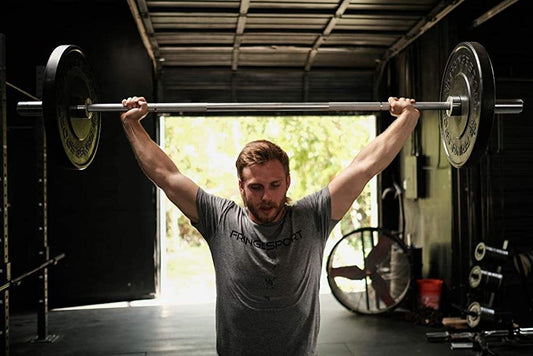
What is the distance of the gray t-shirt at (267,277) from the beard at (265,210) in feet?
0.08

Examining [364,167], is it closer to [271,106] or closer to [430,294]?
[271,106]

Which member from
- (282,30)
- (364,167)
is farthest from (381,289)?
(364,167)

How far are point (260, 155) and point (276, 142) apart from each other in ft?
22.0

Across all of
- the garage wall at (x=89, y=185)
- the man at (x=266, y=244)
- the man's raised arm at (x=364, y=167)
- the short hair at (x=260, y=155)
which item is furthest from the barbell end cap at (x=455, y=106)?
the garage wall at (x=89, y=185)

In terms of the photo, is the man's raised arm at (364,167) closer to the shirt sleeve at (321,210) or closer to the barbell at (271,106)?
the shirt sleeve at (321,210)

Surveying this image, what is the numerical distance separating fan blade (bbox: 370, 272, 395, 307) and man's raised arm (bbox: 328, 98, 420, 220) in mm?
2894

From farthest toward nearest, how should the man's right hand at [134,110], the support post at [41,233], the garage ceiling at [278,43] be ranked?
the garage ceiling at [278,43] < the support post at [41,233] < the man's right hand at [134,110]

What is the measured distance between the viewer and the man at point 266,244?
1.75 m

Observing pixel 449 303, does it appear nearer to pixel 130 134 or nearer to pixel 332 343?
pixel 332 343

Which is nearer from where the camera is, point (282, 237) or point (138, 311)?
point (282, 237)

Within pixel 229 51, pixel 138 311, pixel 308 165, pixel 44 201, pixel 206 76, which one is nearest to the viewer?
pixel 44 201

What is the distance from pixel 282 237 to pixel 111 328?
3378mm

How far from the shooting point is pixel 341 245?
482 centimetres

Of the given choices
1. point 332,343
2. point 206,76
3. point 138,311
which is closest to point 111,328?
point 138,311
